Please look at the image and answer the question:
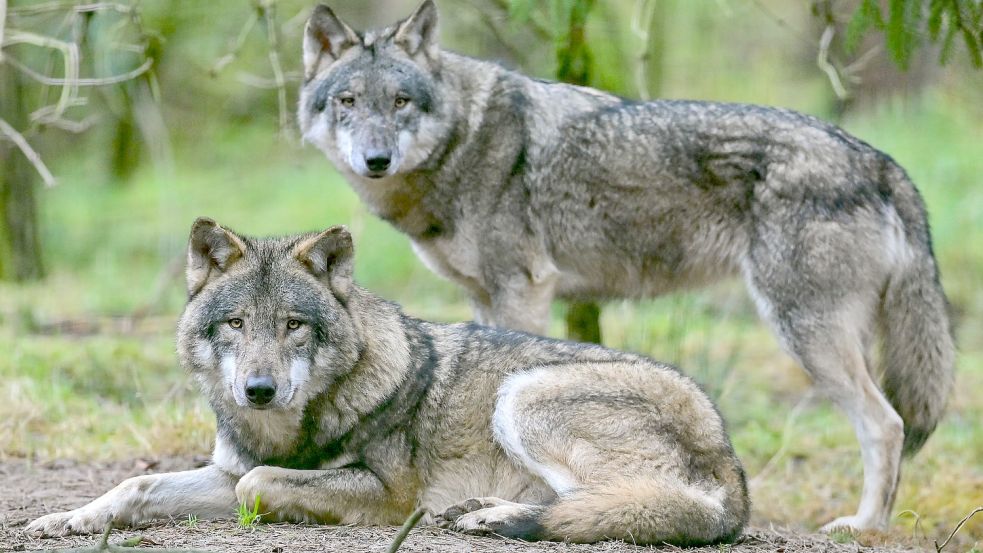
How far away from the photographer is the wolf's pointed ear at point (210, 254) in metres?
4.98

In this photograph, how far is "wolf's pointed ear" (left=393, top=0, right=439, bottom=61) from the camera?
717 cm

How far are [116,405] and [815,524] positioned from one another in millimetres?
4827

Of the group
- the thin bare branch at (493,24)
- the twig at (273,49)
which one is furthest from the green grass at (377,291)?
the thin bare branch at (493,24)

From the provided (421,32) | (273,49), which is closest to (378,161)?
(421,32)

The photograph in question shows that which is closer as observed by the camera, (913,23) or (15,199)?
(913,23)

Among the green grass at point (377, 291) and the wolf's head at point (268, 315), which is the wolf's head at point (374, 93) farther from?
the wolf's head at point (268, 315)

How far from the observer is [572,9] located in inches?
265

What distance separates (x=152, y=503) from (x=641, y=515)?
84.5 inches

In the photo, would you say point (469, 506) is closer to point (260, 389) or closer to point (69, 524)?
point (260, 389)

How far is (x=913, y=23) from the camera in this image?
20.2ft

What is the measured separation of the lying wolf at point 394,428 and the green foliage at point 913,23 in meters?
2.32

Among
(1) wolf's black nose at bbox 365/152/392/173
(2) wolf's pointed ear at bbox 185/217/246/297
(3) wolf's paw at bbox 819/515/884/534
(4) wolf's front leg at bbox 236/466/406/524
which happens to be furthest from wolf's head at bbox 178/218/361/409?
(3) wolf's paw at bbox 819/515/884/534

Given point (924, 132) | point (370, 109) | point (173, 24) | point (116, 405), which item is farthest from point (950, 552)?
point (173, 24)

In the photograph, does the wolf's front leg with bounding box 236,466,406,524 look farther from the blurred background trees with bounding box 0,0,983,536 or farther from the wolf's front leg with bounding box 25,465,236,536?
the blurred background trees with bounding box 0,0,983,536
